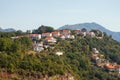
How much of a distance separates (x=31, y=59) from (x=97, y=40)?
43355mm

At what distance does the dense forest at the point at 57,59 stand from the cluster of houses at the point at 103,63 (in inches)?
40.9

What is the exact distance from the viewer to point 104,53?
8412 centimetres

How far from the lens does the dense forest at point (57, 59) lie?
46719mm

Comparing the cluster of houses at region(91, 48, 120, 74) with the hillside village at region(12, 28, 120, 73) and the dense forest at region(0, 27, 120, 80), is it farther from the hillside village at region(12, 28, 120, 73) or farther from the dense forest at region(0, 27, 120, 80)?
the dense forest at region(0, 27, 120, 80)

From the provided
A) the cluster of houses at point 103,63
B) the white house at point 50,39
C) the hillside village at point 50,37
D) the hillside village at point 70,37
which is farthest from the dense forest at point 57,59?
the hillside village at point 50,37

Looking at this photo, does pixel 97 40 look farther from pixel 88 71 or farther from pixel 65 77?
pixel 65 77

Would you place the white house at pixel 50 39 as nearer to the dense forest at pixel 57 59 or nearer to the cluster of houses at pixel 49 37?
the cluster of houses at pixel 49 37

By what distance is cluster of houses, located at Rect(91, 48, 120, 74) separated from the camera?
75.9 metres

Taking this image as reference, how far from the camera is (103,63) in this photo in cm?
7844

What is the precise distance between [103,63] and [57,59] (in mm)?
21879

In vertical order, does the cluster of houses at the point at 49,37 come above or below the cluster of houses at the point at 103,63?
above

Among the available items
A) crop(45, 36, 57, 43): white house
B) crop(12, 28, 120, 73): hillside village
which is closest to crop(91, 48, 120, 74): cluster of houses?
crop(12, 28, 120, 73): hillside village

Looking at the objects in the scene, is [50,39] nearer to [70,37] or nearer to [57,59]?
[70,37]

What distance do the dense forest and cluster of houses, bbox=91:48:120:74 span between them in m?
1.04
